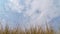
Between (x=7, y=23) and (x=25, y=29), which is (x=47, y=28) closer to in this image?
(x=25, y=29)

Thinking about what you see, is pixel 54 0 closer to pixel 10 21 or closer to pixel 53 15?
pixel 53 15

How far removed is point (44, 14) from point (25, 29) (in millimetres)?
234

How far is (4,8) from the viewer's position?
1256 millimetres

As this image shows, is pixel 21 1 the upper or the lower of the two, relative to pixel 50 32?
upper

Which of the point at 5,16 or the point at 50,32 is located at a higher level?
the point at 5,16

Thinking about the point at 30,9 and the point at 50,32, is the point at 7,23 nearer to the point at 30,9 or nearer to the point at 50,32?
the point at 30,9

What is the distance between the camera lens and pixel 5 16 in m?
1.24

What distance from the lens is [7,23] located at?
1.23 metres

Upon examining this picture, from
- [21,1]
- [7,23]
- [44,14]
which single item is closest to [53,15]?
[44,14]

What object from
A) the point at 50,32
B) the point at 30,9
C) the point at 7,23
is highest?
the point at 30,9

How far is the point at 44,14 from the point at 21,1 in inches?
10.3

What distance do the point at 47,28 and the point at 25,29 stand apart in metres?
0.21

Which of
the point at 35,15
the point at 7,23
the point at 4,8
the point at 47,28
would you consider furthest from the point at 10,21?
the point at 47,28

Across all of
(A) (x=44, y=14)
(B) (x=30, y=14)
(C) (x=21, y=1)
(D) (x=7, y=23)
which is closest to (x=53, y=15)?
(A) (x=44, y=14)
